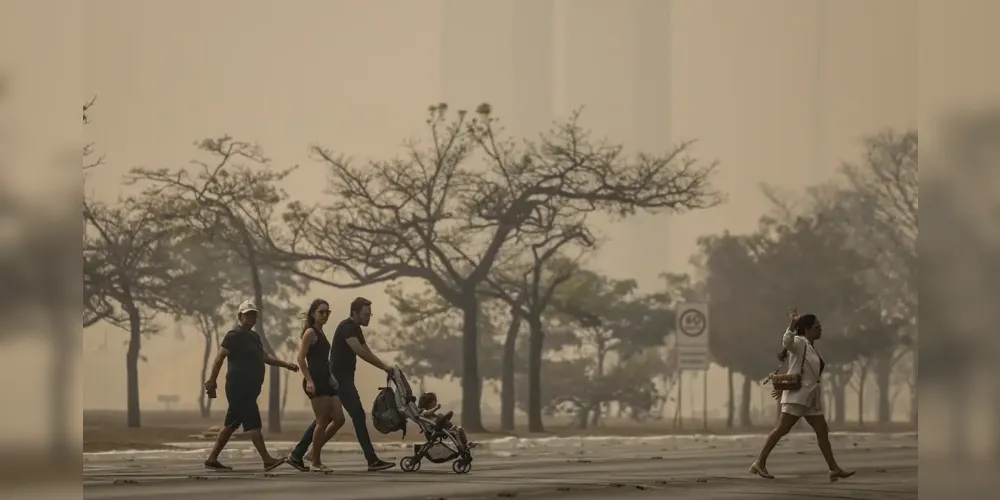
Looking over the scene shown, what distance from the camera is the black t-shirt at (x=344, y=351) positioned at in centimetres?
2002

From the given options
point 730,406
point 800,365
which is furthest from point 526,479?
point 730,406

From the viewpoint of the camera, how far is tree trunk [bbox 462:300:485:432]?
41.7 meters

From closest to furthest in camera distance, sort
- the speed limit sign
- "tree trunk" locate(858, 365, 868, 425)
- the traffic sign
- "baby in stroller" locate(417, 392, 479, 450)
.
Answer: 1. "baby in stroller" locate(417, 392, 479, 450)
2. the traffic sign
3. the speed limit sign
4. "tree trunk" locate(858, 365, 868, 425)

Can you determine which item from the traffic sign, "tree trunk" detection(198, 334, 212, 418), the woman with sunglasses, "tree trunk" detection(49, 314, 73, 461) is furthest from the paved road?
"tree trunk" detection(198, 334, 212, 418)

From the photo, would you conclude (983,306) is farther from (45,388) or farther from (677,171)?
(45,388)

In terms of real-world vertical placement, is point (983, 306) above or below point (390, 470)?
above

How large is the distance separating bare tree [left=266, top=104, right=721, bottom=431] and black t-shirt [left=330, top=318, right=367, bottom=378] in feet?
70.4

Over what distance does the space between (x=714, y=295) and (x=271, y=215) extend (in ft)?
61.7

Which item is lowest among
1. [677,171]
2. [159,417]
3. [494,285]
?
[159,417]

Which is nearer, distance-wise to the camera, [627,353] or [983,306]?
[983,306]

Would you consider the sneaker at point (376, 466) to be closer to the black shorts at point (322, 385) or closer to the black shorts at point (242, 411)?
the black shorts at point (322, 385)

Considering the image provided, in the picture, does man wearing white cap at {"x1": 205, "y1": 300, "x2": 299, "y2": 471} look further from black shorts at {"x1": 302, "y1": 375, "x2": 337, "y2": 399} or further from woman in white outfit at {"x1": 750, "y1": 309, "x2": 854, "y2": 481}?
woman in white outfit at {"x1": 750, "y1": 309, "x2": 854, "y2": 481}

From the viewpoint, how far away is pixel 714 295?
5675 cm

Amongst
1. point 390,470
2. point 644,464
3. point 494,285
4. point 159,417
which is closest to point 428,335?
point 494,285
